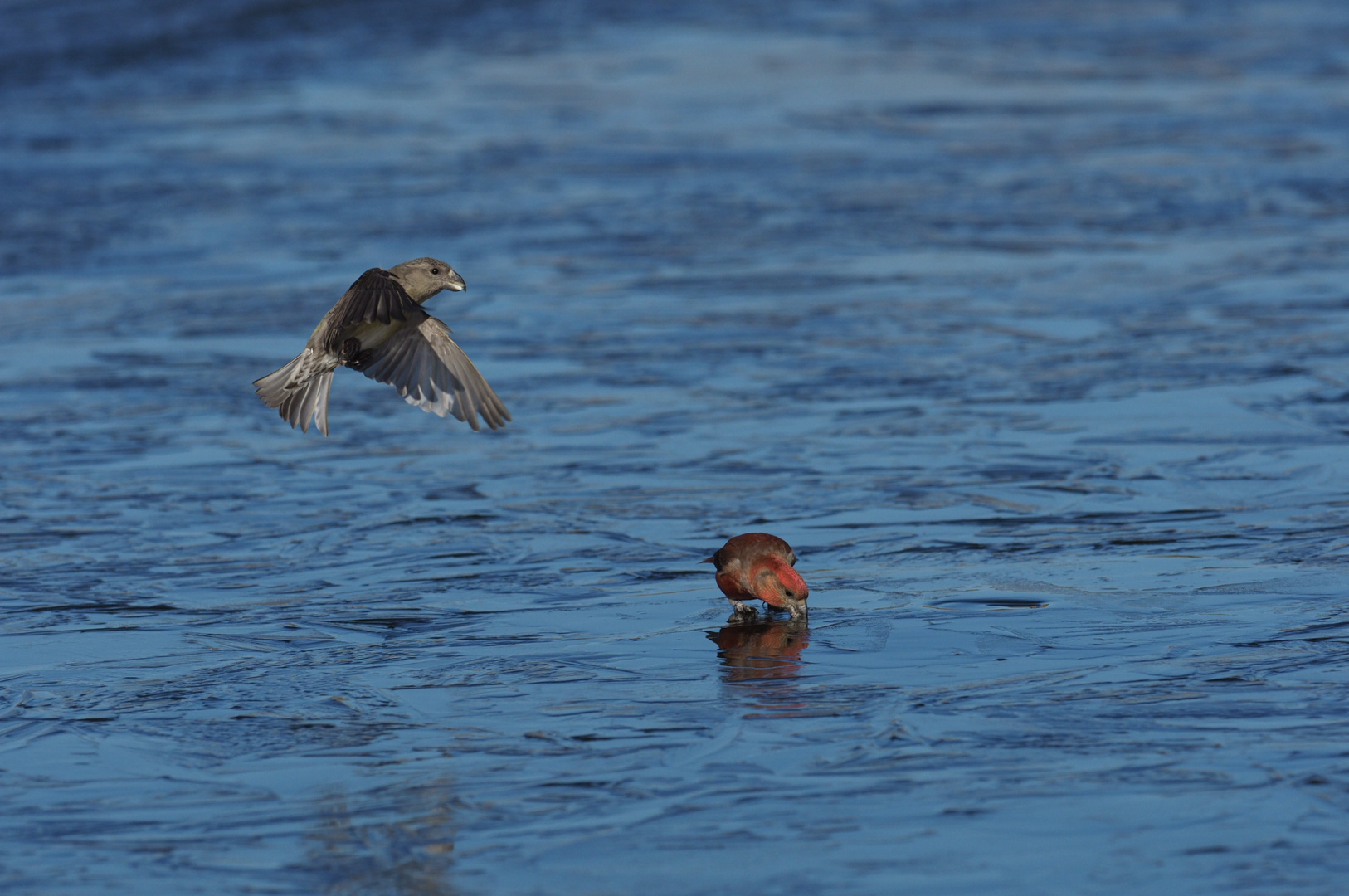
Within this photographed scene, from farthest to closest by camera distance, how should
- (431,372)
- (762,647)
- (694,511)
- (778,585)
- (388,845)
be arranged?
A: (694,511)
(431,372)
(778,585)
(762,647)
(388,845)

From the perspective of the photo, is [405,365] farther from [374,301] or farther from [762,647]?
[762,647]

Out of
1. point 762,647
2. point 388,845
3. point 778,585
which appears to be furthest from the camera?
point 778,585

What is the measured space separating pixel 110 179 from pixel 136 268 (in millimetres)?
3353

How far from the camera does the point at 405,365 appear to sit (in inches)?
265

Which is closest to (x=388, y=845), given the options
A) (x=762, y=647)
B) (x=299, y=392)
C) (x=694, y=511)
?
(x=762, y=647)

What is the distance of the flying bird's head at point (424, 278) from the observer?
6.72m

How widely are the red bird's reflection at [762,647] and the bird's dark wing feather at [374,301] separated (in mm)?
1400

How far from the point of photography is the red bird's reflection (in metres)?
5.96

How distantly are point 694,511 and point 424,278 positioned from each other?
1612mm

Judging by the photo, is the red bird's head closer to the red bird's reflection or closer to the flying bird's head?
the red bird's reflection

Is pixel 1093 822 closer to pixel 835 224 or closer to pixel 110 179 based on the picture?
pixel 835 224

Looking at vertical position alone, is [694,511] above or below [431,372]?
below

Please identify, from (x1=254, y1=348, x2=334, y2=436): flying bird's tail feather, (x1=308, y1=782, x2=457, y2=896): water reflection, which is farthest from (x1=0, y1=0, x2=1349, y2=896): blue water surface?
(x1=254, y1=348, x2=334, y2=436): flying bird's tail feather

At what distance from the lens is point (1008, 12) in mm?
24484
